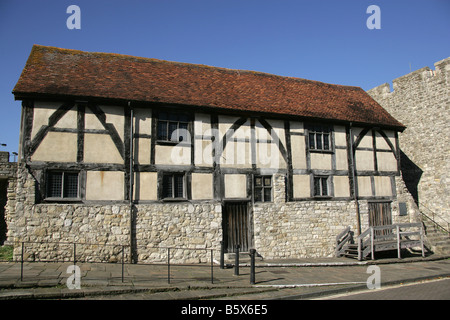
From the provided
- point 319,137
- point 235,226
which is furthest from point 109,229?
point 319,137

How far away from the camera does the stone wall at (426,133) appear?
707 inches

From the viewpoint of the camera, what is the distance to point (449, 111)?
58.4 ft

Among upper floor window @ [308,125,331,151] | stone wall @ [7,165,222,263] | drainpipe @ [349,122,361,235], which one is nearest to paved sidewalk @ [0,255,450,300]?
stone wall @ [7,165,222,263]

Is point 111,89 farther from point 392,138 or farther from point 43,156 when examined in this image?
point 392,138

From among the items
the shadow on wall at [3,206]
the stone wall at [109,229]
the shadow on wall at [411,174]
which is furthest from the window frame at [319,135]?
the shadow on wall at [3,206]

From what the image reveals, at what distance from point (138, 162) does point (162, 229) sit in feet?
8.58

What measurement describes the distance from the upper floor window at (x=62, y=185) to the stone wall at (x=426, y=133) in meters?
18.0

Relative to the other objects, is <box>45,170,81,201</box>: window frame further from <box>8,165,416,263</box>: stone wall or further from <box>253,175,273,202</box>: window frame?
<box>253,175,273,202</box>: window frame

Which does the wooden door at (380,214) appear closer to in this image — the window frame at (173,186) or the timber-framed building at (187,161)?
the timber-framed building at (187,161)

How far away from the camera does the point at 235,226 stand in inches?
532

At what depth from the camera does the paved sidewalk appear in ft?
25.1

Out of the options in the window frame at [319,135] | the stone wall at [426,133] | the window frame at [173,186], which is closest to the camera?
the window frame at [173,186]

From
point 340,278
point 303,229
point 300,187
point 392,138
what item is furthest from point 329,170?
point 340,278

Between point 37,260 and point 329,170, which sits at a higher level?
point 329,170
